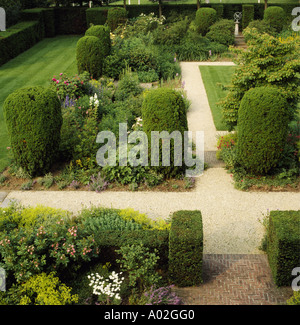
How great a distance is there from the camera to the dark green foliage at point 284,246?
6371mm

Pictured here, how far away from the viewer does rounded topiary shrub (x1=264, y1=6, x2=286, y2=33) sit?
76.5 feet

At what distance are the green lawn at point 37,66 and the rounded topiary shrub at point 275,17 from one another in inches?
433

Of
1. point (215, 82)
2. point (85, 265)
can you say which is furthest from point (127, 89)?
point (85, 265)

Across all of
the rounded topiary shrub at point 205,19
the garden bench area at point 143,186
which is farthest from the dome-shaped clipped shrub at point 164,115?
the rounded topiary shrub at point 205,19

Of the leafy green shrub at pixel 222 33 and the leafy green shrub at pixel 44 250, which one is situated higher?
the leafy green shrub at pixel 222 33

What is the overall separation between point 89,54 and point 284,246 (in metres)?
11.0

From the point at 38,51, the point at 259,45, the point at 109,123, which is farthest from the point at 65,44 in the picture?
the point at 259,45

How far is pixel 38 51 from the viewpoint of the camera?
2289 centimetres

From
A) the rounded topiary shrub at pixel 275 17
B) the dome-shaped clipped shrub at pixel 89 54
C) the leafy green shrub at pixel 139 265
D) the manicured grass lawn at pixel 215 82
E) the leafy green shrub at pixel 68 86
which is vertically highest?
the rounded topiary shrub at pixel 275 17

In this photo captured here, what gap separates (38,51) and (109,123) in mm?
13541

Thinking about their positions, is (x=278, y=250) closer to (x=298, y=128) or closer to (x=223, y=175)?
(x=223, y=175)

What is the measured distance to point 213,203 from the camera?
902 centimetres

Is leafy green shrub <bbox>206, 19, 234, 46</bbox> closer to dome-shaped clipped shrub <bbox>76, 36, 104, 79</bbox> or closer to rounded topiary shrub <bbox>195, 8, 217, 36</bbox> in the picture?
rounded topiary shrub <bbox>195, 8, 217, 36</bbox>

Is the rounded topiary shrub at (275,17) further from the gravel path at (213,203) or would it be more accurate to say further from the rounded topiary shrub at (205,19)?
the gravel path at (213,203)
